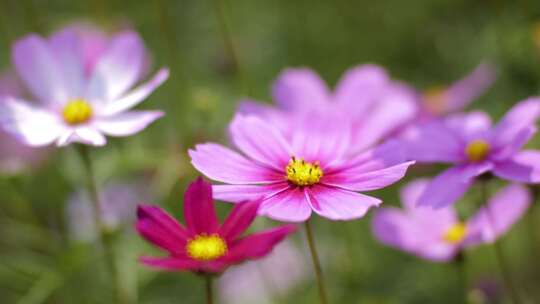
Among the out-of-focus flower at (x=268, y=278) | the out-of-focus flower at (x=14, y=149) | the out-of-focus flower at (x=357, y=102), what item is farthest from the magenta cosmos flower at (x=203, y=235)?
the out-of-focus flower at (x=14, y=149)

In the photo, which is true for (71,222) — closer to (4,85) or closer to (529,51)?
(4,85)

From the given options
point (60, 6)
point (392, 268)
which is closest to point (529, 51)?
point (392, 268)

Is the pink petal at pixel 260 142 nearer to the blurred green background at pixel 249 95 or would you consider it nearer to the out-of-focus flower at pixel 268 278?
the blurred green background at pixel 249 95

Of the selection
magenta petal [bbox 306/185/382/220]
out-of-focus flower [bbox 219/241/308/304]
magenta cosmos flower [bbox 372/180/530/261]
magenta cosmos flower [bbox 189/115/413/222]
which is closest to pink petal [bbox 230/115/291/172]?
magenta cosmos flower [bbox 189/115/413/222]

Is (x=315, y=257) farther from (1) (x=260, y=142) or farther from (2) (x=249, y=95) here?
(2) (x=249, y=95)

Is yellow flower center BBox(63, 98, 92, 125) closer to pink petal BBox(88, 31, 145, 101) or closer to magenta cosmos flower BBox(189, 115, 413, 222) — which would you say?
pink petal BBox(88, 31, 145, 101)
